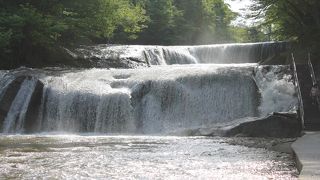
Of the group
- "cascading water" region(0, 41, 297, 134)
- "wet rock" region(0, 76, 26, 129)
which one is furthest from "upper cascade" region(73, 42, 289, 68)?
"wet rock" region(0, 76, 26, 129)

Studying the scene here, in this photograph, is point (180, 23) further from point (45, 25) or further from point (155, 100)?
point (155, 100)

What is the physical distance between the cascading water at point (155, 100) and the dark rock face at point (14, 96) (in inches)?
4.4

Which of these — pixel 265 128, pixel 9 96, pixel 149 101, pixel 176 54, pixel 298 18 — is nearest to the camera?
pixel 265 128

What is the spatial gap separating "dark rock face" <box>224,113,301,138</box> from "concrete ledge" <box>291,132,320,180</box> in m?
2.80

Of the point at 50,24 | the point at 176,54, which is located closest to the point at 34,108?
the point at 50,24

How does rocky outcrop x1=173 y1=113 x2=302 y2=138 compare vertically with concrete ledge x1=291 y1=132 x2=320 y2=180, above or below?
above

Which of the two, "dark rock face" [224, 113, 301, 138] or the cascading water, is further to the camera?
the cascading water

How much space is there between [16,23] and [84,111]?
8589 millimetres

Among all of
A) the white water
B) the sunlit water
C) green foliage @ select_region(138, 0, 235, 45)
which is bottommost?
the sunlit water

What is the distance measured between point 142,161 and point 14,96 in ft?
38.3

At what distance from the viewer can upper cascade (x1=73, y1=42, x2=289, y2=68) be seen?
87.0 feet

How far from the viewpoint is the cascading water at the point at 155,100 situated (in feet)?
60.3

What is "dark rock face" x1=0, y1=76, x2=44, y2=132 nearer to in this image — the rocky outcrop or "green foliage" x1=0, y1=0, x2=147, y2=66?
"green foliage" x1=0, y1=0, x2=147, y2=66

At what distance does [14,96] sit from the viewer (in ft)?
65.5
